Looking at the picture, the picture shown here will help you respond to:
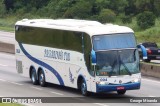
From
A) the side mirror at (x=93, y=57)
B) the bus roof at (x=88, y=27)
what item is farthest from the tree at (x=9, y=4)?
the side mirror at (x=93, y=57)

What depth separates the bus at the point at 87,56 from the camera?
79.6ft

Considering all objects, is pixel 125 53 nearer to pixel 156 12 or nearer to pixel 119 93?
pixel 119 93

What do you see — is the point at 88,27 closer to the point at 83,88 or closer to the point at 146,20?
the point at 83,88

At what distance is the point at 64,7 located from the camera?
85.4 metres

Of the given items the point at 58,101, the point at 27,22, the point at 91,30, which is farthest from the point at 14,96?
the point at 27,22

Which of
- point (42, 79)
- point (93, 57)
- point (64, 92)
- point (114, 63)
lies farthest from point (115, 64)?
point (42, 79)

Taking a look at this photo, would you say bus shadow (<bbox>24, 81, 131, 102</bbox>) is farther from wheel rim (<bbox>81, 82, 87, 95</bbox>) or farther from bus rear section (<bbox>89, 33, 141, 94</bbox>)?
bus rear section (<bbox>89, 33, 141, 94</bbox>)

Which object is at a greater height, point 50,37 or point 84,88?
point 50,37

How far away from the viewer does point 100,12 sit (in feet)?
255

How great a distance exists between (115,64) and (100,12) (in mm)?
53773

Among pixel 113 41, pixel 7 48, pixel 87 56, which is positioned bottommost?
pixel 7 48

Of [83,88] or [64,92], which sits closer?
[83,88]

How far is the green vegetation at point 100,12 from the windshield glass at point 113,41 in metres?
32.9

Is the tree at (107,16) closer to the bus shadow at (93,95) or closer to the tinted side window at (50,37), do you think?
the tinted side window at (50,37)
